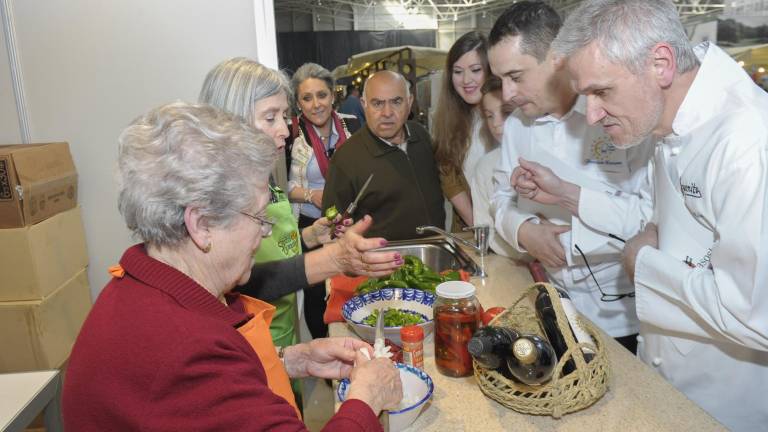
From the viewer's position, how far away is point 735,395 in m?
1.36

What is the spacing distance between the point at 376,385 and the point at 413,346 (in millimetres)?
273

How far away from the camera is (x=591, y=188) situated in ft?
6.07

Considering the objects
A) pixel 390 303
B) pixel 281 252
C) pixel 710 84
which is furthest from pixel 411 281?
pixel 710 84

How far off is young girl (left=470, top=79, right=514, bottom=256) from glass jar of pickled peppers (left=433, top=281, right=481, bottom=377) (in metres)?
0.99

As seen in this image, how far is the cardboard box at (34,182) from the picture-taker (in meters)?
2.29

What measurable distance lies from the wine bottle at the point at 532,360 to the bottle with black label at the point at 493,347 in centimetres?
3

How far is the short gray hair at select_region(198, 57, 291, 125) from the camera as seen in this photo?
5.01ft

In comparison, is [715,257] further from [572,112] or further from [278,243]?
[278,243]

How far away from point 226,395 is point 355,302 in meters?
0.85

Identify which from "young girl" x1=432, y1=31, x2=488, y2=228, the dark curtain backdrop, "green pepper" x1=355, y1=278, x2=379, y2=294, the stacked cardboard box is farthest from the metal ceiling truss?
"green pepper" x1=355, y1=278, x2=379, y2=294

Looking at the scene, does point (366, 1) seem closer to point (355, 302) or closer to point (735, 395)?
point (355, 302)

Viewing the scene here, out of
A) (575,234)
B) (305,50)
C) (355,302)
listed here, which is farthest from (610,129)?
(305,50)

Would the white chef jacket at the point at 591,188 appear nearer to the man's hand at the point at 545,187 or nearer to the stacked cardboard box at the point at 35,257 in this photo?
the man's hand at the point at 545,187

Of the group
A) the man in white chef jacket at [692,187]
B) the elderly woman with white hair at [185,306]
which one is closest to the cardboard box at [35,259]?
the elderly woman with white hair at [185,306]
